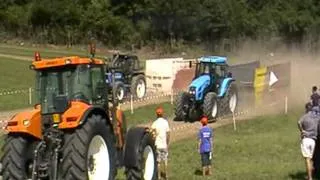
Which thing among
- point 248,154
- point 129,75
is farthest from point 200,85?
point 248,154

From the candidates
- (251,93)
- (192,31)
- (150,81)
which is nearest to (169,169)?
(251,93)

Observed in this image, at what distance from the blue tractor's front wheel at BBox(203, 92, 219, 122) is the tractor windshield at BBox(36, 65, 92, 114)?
14.0 meters

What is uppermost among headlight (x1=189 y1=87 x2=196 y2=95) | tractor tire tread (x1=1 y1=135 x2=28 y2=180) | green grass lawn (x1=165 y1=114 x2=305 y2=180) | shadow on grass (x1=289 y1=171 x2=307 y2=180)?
tractor tire tread (x1=1 y1=135 x2=28 y2=180)

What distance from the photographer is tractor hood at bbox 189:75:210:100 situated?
85.4 feet

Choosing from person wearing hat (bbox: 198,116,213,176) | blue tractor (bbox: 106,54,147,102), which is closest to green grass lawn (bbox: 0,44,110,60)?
→ blue tractor (bbox: 106,54,147,102)

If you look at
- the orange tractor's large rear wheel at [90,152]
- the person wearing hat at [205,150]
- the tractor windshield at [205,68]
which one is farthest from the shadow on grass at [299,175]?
the tractor windshield at [205,68]

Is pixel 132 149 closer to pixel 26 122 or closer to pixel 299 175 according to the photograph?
pixel 26 122

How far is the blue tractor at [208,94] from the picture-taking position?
25.9 metres

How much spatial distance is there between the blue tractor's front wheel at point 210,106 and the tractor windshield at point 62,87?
45.9ft

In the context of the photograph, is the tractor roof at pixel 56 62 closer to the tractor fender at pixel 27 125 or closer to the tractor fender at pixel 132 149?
the tractor fender at pixel 27 125

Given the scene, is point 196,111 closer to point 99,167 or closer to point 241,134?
point 241,134

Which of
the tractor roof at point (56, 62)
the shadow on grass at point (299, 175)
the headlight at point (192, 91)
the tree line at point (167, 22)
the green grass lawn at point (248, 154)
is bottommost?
the green grass lawn at point (248, 154)

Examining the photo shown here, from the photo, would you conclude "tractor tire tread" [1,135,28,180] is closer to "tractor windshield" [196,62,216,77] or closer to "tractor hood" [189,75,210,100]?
"tractor hood" [189,75,210,100]

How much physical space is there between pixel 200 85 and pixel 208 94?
0.51 metres
